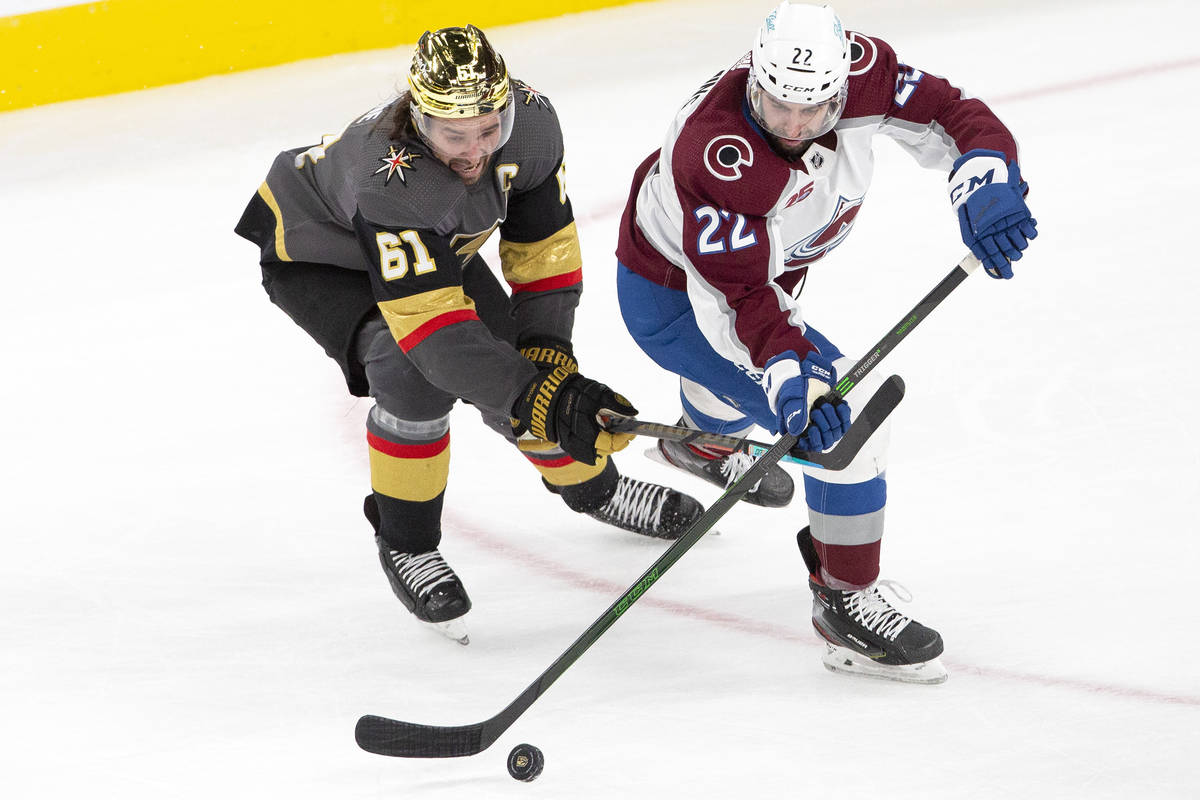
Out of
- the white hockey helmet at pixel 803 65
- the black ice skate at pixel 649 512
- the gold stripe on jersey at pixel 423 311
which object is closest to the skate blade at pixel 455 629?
the black ice skate at pixel 649 512

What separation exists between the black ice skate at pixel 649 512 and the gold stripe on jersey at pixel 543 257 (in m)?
0.51

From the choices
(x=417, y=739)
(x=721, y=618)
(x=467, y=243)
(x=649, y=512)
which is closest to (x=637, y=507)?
(x=649, y=512)

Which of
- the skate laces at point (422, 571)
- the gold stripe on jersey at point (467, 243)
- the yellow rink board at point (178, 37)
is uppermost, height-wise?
the gold stripe on jersey at point (467, 243)

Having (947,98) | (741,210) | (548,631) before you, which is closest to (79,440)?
(548,631)

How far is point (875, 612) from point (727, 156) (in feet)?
2.51

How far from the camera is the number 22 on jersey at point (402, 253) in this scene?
2162mm

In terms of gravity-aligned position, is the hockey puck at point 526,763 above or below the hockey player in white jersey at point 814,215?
below

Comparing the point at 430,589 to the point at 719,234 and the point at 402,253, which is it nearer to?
the point at 402,253

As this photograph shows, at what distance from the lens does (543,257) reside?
245 cm

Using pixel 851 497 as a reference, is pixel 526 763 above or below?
below

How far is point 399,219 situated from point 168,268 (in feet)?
6.60

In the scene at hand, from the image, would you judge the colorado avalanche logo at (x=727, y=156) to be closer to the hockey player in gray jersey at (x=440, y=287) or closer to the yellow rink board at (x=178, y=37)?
the hockey player in gray jersey at (x=440, y=287)

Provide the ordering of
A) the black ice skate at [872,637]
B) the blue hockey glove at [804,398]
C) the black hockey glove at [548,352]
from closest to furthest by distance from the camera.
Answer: the blue hockey glove at [804,398]
the black ice skate at [872,637]
the black hockey glove at [548,352]

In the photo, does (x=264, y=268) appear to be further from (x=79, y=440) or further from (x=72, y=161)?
(x=72, y=161)
